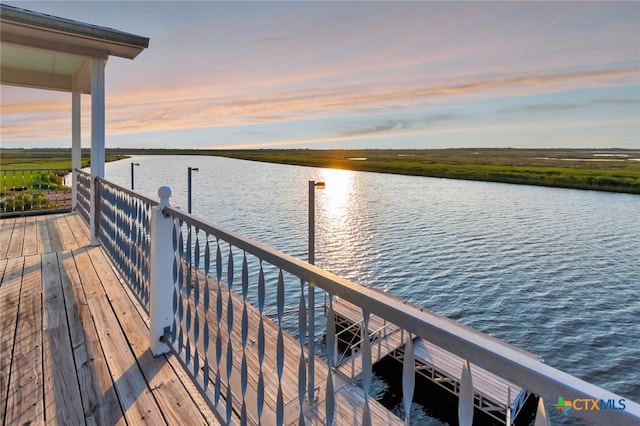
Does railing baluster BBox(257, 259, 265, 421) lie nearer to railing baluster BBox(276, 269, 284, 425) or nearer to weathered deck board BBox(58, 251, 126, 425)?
railing baluster BBox(276, 269, 284, 425)

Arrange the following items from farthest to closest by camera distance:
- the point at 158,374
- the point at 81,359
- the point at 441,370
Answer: the point at 441,370, the point at 81,359, the point at 158,374

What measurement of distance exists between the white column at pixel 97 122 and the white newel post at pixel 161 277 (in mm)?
2952

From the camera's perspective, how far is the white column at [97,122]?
4363 mm

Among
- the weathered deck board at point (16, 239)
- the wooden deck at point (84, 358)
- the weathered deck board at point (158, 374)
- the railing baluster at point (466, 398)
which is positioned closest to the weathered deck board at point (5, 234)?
the weathered deck board at point (16, 239)

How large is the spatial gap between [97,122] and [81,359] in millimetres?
3247

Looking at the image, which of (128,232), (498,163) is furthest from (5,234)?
(498,163)

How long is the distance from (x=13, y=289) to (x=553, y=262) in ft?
54.7

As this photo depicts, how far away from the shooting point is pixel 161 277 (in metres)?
2.14

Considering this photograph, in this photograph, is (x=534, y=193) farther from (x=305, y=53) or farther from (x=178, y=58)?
(x=178, y=58)

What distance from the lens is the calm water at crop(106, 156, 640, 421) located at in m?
10.3

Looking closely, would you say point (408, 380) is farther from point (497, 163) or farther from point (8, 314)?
point (497, 163)

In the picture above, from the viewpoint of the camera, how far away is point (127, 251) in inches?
123

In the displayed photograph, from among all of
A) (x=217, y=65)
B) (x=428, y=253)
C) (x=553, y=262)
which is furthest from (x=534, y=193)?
(x=217, y=65)

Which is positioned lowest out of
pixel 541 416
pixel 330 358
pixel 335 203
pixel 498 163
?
pixel 335 203
